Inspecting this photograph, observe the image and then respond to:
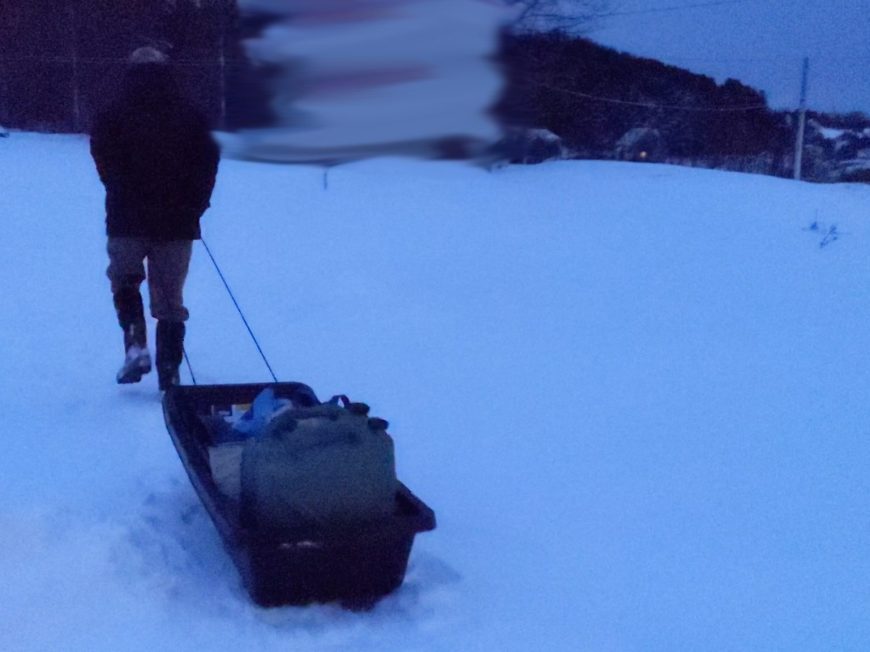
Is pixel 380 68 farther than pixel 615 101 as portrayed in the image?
No

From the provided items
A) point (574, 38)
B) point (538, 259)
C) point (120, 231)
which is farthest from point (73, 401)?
point (538, 259)

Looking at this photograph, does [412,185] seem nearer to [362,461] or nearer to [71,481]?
[71,481]


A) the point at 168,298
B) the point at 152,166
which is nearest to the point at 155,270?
the point at 168,298

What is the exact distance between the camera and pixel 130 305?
169 inches

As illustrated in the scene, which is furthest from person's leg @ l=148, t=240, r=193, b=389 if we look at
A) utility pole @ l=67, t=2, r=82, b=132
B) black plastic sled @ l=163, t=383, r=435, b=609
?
utility pole @ l=67, t=2, r=82, b=132

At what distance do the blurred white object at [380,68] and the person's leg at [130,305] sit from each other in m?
2.64

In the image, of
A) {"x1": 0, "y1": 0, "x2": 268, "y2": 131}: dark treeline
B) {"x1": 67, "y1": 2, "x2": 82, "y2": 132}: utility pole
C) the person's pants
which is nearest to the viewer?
the person's pants

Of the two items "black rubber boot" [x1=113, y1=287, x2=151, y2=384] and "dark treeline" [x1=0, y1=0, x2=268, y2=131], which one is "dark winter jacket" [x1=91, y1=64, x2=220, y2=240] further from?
"dark treeline" [x1=0, y1=0, x2=268, y2=131]

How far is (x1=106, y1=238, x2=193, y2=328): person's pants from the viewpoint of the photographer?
13.6 feet

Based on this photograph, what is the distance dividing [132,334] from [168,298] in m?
0.24

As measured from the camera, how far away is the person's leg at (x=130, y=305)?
4.18 metres

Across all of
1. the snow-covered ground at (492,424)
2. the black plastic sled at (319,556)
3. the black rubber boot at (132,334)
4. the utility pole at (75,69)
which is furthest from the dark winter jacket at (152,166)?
the utility pole at (75,69)

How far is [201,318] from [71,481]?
2.73 meters

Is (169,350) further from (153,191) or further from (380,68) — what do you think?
(380,68)
